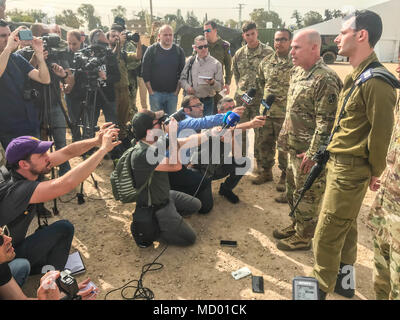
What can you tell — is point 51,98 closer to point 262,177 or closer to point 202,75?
point 202,75

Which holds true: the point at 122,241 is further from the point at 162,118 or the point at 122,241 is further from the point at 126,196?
the point at 162,118

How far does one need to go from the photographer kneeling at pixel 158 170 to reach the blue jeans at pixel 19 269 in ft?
4.04

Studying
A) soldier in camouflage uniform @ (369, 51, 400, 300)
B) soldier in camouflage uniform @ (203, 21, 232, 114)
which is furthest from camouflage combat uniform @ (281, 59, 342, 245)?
soldier in camouflage uniform @ (203, 21, 232, 114)

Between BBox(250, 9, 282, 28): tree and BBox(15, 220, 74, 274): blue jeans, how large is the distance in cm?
7445

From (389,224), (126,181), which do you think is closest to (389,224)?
(389,224)

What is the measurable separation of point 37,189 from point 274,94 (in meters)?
3.63

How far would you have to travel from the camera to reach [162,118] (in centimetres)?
376

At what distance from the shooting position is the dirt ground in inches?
123

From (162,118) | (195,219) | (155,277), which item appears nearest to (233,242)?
(195,219)

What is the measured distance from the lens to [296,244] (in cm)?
364

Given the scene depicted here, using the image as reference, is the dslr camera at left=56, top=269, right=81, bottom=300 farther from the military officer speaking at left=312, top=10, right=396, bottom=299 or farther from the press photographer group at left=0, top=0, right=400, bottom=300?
the military officer speaking at left=312, top=10, right=396, bottom=299

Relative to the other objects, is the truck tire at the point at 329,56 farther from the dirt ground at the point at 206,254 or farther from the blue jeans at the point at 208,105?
the dirt ground at the point at 206,254
